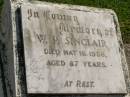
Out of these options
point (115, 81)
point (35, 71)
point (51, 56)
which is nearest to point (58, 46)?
point (51, 56)

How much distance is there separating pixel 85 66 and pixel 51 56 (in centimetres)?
38

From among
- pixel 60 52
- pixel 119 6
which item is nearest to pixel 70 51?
pixel 60 52

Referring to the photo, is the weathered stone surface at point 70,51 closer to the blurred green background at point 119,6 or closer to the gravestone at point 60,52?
the gravestone at point 60,52

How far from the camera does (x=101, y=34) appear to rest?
4480mm

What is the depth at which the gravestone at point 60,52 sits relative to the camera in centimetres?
394

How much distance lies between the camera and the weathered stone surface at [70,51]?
156 inches

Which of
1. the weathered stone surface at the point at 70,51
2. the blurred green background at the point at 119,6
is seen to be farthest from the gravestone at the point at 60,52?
the blurred green background at the point at 119,6

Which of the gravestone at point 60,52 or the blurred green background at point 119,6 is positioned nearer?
the gravestone at point 60,52

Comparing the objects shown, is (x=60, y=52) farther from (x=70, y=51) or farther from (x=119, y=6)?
(x=119, y=6)

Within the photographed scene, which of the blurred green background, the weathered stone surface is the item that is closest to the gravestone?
the weathered stone surface

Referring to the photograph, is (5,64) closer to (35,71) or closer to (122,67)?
(35,71)

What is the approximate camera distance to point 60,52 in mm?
4148

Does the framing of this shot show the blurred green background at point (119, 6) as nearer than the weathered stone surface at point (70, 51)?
No

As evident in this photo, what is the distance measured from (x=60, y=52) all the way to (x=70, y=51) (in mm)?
120
